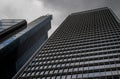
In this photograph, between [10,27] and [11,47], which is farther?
[11,47]

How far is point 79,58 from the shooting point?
2596 inches

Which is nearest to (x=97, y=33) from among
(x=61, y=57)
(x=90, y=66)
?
(x=61, y=57)

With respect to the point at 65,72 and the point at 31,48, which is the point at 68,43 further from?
the point at 31,48

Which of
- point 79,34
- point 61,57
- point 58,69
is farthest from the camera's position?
point 79,34

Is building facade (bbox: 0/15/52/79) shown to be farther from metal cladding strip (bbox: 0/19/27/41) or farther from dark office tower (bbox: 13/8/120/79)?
dark office tower (bbox: 13/8/120/79)

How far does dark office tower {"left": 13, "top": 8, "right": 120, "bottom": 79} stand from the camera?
54.5 m

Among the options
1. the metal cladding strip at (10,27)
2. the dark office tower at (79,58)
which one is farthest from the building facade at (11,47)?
the dark office tower at (79,58)

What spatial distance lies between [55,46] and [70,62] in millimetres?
22629

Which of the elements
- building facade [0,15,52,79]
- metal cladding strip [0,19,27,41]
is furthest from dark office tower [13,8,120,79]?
metal cladding strip [0,19,27,41]

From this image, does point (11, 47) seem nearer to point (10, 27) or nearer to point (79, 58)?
point (10, 27)

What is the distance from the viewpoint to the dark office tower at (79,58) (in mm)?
54531

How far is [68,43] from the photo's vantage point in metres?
85.6

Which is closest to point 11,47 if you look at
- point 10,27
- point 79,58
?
point 10,27

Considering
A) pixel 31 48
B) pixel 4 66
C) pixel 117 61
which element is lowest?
pixel 31 48
